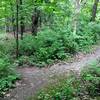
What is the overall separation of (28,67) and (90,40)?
6820mm

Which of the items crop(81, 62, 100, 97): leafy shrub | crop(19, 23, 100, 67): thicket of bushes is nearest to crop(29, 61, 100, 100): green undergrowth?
crop(81, 62, 100, 97): leafy shrub

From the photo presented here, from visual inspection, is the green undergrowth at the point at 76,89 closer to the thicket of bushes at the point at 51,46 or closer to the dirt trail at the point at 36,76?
the dirt trail at the point at 36,76

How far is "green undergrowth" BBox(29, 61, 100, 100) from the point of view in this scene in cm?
731

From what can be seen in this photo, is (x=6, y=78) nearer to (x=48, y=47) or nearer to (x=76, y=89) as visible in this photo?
(x=76, y=89)

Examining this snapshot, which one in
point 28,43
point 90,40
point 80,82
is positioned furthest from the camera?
point 90,40

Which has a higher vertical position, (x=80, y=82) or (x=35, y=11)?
(x=35, y=11)

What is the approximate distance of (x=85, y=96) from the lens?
7.36 m

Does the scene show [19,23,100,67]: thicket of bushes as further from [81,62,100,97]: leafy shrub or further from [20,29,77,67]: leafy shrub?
[81,62,100,97]: leafy shrub

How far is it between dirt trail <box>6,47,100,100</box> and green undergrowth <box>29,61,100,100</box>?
562 millimetres

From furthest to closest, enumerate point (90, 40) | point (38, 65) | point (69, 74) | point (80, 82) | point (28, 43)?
point (90, 40) → point (28, 43) → point (38, 65) → point (69, 74) → point (80, 82)

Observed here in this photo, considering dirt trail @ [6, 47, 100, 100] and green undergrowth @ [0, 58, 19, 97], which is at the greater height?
green undergrowth @ [0, 58, 19, 97]

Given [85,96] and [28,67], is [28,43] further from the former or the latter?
[85,96]

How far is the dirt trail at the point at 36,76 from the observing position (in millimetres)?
8245

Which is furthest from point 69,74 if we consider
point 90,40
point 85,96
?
point 90,40
